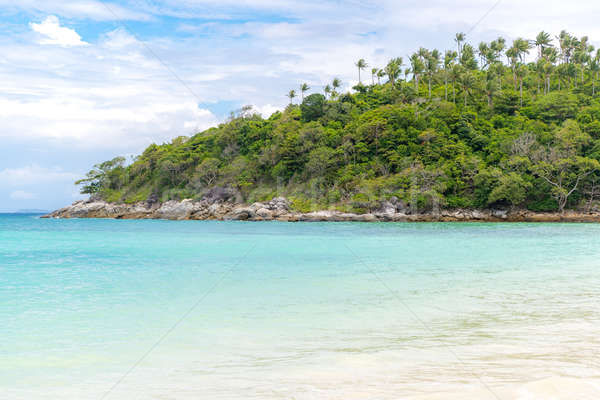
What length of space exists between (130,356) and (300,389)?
91.6 inches

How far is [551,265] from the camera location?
12.3 m

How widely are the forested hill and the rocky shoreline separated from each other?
4.26 feet

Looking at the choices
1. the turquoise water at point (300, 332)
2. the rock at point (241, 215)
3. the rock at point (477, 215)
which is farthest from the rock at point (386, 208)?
the turquoise water at point (300, 332)

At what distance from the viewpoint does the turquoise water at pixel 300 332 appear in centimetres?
391

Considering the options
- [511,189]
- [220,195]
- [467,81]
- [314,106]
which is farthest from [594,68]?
[220,195]

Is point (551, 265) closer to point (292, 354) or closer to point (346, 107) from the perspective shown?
point (292, 354)

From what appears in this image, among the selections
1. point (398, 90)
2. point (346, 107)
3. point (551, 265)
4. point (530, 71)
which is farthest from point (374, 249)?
point (530, 71)

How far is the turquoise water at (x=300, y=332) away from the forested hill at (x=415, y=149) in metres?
37.4

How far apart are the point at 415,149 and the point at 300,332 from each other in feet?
163

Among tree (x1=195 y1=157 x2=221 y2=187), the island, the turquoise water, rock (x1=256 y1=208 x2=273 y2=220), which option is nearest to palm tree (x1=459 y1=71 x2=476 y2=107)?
the island

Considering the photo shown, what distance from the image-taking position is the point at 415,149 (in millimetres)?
52625

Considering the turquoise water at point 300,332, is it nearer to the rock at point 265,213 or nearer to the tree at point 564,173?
the tree at point 564,173

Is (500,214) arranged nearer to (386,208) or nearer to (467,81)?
(386,208)

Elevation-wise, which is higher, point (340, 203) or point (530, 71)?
point (530, 71)
